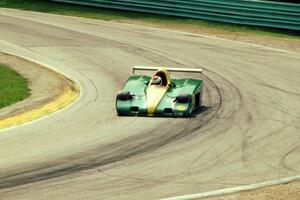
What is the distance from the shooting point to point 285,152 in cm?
1600

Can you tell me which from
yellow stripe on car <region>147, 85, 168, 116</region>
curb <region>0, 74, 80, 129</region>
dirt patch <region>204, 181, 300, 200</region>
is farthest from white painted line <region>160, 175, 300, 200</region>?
curb <region>0, 74, 80, 129</region>

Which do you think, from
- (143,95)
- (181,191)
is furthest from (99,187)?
(143,95)

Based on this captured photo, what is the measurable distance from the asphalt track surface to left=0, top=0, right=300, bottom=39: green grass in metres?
5.90

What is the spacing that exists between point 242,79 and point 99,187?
39.8 ft

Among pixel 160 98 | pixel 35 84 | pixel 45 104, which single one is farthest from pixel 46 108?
pixel 35 84

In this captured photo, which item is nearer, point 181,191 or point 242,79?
point 181,191

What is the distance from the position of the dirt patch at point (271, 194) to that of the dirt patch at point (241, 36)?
702 inches

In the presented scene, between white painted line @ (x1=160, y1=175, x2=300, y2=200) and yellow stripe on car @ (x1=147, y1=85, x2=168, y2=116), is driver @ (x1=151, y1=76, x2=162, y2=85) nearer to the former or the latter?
yellow stripe on car @ (x1=147, y1=85, x2=168, y2=116)

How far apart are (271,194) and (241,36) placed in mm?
20923

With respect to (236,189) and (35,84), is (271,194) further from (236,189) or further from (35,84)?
(35,84)

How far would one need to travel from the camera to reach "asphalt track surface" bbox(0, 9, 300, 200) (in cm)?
1370

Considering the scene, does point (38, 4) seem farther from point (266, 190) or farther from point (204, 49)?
point (266, 190)

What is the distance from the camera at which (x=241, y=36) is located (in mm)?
33344

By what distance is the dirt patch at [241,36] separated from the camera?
104 feet
